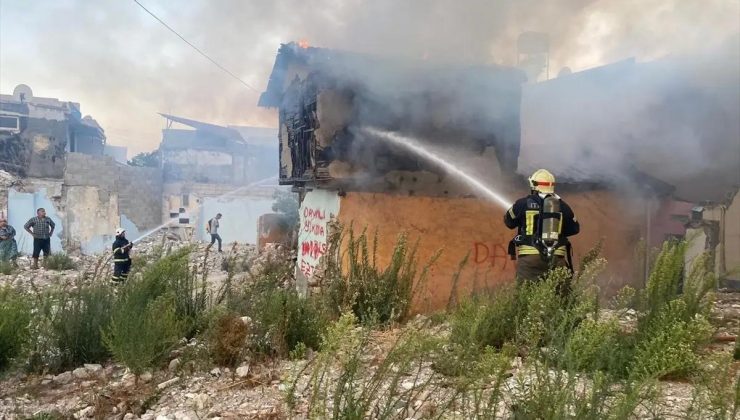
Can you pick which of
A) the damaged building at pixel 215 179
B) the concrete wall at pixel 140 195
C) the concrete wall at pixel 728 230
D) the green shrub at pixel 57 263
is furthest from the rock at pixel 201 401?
the concrete wall at pixel 140 195

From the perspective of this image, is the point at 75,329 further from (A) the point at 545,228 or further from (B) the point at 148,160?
(B) the point at 148,160

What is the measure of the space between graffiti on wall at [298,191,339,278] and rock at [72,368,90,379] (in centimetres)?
373

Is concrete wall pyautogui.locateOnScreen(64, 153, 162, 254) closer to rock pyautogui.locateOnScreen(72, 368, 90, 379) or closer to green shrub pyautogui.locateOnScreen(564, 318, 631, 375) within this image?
rock pyautogui.locateOnScreen(72, 368, 90, 379)

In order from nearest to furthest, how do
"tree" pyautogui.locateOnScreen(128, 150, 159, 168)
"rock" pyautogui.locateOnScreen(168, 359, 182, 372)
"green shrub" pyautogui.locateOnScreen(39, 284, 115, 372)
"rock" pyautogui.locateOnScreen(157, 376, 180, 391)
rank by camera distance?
1. "rock" pyautogui.locateOnScreen(157, 376, 180, 391)
2. "rock" pyautogui.locateOnScreen(168, 359, 182, 372)
3. "green shrub" pyautogui.locateOnScreen(39, 284, 115, 372)
4. "tree" pyautogui.locateOnScreen(128, 150, 159, 168)

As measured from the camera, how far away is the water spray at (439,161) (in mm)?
7055

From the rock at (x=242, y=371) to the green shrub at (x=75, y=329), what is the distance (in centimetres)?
108

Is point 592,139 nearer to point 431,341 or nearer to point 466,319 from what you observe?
point 466,319

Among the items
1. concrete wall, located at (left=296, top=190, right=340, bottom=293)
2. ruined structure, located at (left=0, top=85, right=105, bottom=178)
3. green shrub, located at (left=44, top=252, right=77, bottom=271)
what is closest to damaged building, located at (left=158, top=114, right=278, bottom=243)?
ruined structure, located at (left=0, top=85, right=105, bottom=178)

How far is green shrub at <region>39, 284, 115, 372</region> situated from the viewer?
3.88 m

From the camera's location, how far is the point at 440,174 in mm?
6984

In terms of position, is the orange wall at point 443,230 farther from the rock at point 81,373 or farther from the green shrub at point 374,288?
the rock at point 81,373

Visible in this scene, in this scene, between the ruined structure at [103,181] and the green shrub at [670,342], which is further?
the ruined structure at [103,181]

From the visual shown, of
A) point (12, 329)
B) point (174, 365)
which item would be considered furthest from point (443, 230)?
point (12, 329)

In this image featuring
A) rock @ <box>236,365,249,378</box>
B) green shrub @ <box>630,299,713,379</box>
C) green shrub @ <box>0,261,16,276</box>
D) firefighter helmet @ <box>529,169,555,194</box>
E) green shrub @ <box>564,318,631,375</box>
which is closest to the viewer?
green shrub @ <box>564,318,631,375</box>
